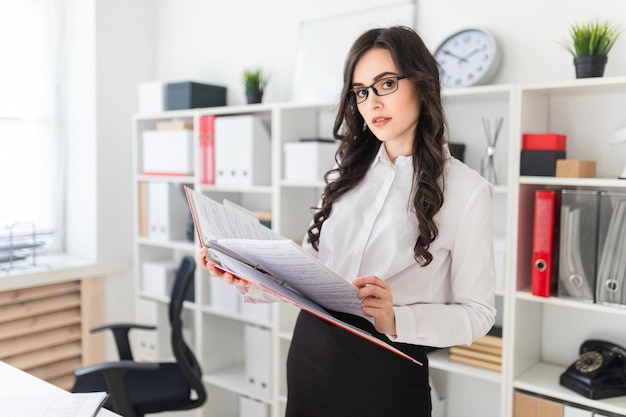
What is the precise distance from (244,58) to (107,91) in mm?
866

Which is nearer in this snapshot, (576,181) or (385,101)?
(385,101)

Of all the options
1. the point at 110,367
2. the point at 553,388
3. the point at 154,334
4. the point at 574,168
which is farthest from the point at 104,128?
the point at 553,388

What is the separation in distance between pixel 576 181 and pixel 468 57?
0.70 m

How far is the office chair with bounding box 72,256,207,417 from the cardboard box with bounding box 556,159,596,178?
150cm

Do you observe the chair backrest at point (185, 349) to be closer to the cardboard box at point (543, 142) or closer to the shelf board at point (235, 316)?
the shelf board at point (235, 316)

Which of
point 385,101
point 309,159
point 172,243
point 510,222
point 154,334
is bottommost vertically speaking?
point 154,334

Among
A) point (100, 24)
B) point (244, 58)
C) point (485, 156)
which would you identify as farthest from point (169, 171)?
point (485, 156)

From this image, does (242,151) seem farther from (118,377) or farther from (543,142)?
(543,142)

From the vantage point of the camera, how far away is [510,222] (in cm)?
207

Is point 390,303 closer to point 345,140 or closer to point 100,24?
point 345,140

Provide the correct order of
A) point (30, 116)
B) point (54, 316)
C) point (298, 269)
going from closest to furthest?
point (298, 269) → point (54, 316) → point (30, 116)

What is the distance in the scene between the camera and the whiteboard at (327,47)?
2.69m

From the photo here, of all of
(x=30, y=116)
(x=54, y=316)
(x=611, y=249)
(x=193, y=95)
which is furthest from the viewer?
(x=30, y=116)

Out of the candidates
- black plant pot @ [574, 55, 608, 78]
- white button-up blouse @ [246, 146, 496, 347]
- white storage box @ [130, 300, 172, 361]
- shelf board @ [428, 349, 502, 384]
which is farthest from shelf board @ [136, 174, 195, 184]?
black plant pot @ [574, 55, 608, 78]
